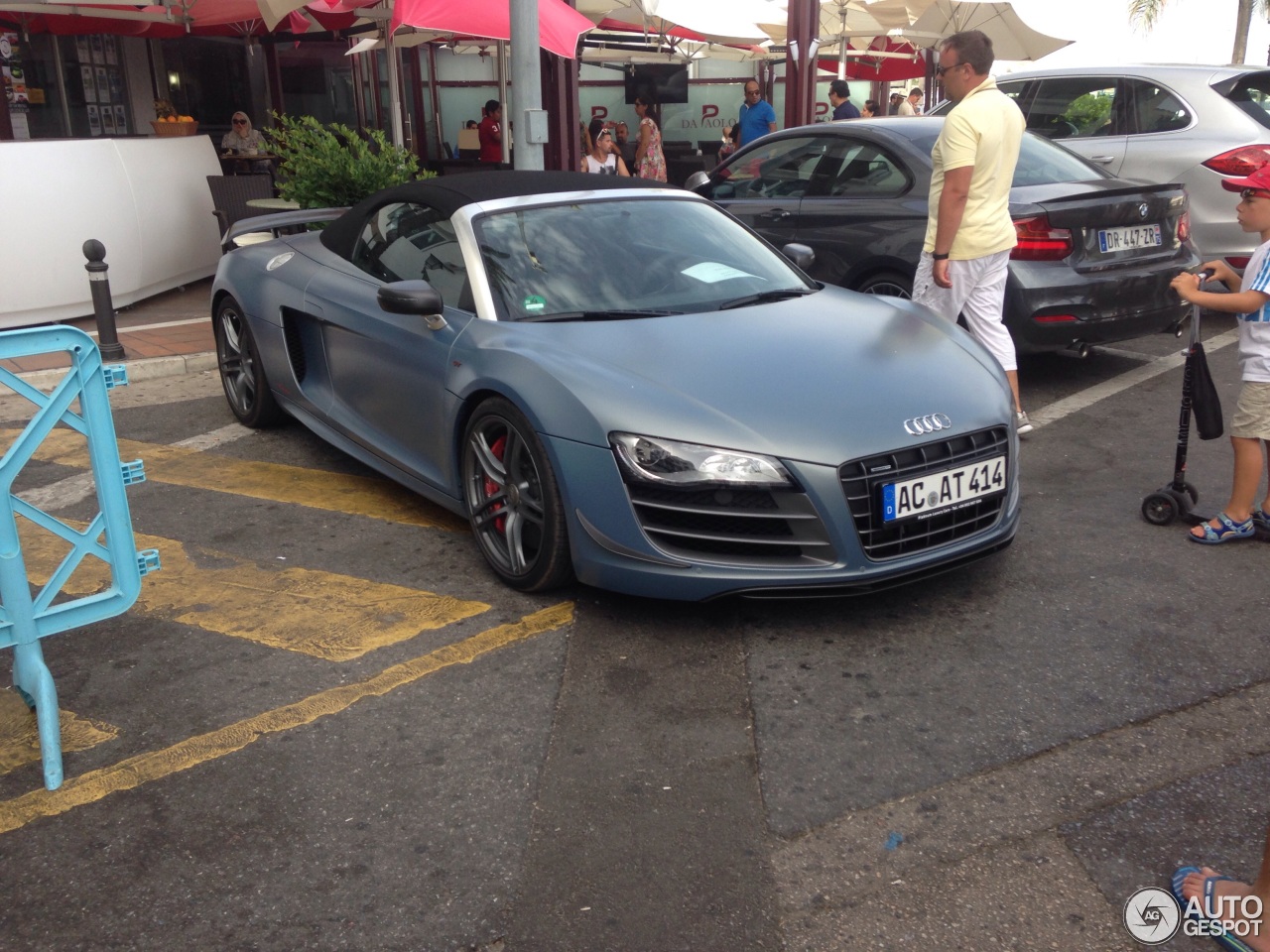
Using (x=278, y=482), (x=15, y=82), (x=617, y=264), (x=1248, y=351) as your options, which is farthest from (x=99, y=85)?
(x=1248, y=351)

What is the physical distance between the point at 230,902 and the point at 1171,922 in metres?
1.96

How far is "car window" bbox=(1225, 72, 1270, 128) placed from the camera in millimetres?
8016

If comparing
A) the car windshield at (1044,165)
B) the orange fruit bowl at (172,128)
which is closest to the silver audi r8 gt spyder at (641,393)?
the car windshield at (1044,165)

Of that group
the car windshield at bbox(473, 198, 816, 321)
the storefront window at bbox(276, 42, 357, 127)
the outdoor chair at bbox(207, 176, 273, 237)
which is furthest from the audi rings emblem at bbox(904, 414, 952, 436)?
the storefront window at bbox(276, 42, 357, 127)

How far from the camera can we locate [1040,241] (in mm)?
6078

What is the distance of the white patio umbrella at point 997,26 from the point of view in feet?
54.0

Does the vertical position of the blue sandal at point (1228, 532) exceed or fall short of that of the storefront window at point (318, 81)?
it falls short

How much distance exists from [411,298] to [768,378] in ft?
4.32

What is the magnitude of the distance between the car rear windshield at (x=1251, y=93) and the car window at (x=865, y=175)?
300 centimetres

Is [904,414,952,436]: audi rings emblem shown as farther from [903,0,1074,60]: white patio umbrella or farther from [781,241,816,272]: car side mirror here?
[903,0,1074,60]: white patio umbrella

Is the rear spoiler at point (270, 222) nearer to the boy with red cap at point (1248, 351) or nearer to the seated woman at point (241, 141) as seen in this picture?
the boy with red cap at point (1248, 351)

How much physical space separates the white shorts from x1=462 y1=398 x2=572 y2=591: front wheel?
2501 mm

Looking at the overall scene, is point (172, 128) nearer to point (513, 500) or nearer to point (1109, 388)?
point (1109, 388)

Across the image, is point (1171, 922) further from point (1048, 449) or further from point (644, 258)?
A: point (1048, 449)
